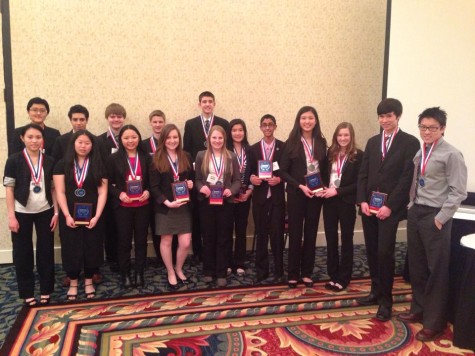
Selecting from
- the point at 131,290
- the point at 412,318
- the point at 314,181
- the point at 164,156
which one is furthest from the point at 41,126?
the point at 412,318

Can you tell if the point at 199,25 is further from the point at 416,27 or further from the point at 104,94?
the point at 416,27

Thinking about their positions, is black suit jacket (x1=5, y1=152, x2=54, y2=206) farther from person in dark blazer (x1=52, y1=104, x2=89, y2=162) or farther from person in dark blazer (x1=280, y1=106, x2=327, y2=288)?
person in dark blazer (x1=280, y1=106, x2=327, y2=288)

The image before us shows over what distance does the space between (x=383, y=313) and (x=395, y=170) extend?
1.10 metres

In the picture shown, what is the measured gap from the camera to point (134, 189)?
130 inches

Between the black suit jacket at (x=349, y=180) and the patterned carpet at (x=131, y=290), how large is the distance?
1.02 m

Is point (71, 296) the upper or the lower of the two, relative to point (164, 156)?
lower

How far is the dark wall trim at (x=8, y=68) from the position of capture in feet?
12.6

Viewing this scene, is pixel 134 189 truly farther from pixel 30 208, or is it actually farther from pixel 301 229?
pixel 301 229

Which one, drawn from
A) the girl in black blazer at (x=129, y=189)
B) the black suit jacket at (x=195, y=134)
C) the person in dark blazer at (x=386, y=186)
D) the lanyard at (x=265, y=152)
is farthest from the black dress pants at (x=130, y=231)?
the person in dark blazer at (x=386, y=186)

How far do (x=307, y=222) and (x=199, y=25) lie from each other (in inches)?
99.6

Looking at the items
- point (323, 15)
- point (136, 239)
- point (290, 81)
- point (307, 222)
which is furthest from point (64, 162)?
point (323, 15)

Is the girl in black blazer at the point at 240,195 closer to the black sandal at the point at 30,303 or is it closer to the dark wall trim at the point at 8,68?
the black sandal at the point at 30,303

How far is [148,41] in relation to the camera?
4.24 meters

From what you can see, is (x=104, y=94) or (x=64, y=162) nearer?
(x=64, y=162)
